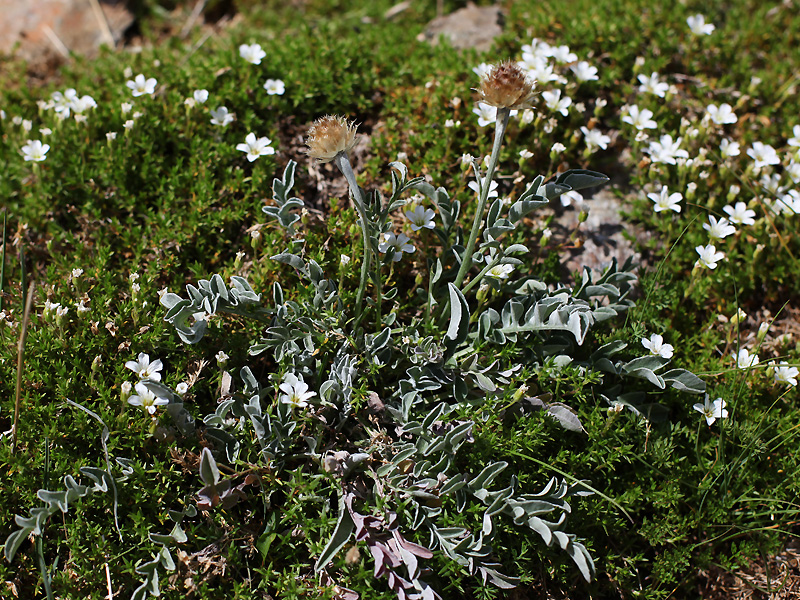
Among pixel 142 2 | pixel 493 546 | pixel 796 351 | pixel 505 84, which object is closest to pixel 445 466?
pixel 493 546

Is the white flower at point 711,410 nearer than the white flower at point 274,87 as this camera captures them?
Yes

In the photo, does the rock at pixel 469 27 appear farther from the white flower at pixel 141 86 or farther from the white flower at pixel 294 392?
the white flower at pixel 294 392

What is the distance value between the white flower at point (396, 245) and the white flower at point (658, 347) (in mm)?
1255

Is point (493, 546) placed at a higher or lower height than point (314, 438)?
lower

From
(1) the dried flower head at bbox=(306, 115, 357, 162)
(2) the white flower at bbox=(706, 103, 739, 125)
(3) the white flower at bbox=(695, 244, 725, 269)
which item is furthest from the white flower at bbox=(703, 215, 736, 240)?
(1) the dried flower head at bbox=(306, 115, 357, 162)

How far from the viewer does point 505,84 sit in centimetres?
247

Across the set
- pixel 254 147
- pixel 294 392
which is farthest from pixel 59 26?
pixel 294 392

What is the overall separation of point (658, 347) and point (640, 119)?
178cm

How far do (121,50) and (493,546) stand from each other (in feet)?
17.0

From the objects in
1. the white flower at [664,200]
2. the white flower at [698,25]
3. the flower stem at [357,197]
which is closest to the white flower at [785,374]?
the white flower at [664,200]

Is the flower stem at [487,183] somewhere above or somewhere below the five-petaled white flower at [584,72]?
above

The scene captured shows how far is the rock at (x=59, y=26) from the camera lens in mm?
5629

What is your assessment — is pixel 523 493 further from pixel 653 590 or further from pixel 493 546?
pixel 653 590

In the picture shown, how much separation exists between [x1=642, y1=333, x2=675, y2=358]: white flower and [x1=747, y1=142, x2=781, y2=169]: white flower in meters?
1.73
